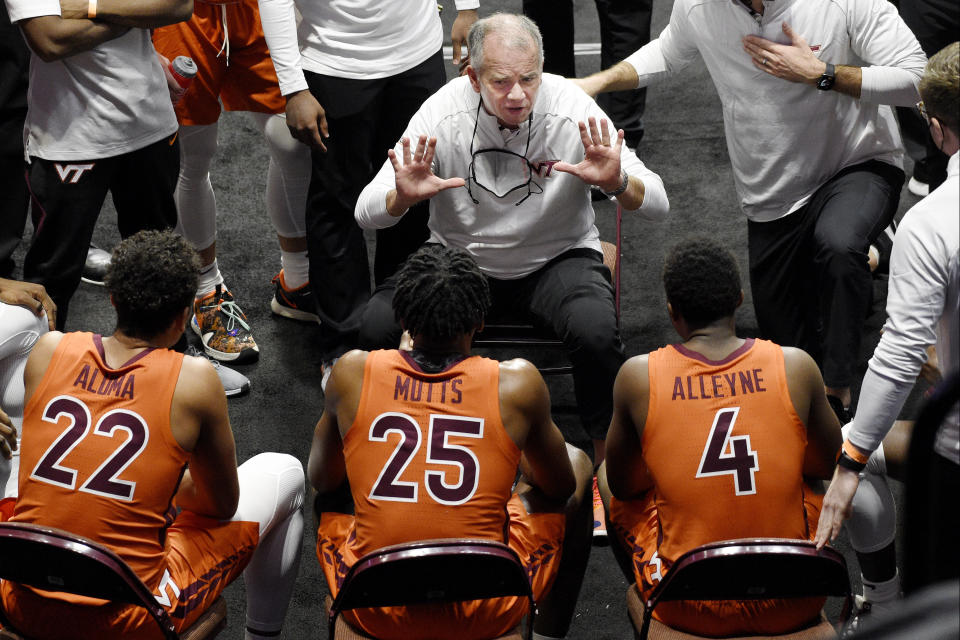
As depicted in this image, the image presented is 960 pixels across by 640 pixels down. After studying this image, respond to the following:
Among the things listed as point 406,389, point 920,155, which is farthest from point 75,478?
point 920,155

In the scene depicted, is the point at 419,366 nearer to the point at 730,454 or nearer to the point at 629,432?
the point at 629,432

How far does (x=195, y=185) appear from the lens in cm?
385

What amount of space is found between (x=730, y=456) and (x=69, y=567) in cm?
126

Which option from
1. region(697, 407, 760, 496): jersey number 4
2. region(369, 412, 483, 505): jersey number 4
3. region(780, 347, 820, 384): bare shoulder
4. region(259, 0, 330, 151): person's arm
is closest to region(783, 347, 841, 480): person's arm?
region(780, 347, 820, 384): bare shoulder

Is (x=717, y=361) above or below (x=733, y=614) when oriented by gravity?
above

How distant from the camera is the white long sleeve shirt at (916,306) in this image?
6.87 ft

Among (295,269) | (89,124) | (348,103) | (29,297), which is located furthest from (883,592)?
(89,124)

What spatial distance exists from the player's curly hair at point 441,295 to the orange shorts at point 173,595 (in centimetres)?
62

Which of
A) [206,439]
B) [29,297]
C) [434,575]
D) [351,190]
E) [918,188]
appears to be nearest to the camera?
[434,575]

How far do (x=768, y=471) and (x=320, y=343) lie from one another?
219 centimetres

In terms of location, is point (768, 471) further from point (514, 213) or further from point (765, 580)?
point (514, 213)

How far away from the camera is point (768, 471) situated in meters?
2.12

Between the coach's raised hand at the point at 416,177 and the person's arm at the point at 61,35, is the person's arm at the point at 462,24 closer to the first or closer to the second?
the coach's raised hand at the point at 416,177

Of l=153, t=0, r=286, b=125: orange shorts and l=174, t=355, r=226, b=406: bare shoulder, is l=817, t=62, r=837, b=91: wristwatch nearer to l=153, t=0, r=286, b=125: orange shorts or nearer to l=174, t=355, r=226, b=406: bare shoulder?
l=153, t=0, r=286, b=125: orange shorts
